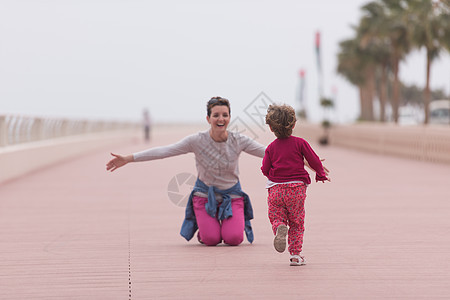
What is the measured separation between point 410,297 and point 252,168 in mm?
16049

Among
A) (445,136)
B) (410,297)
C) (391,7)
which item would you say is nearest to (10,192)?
(410,297)

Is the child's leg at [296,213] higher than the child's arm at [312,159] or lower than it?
lower

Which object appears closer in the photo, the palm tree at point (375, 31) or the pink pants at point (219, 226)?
the pink pants at point (219, 226)

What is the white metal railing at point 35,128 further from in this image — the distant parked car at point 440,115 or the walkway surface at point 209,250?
the distant parked car at point 440,115

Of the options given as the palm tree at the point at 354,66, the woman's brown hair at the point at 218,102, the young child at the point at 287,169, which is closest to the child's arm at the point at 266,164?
the young child at the point at 287,169

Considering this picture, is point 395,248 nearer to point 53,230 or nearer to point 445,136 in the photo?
point 53,230

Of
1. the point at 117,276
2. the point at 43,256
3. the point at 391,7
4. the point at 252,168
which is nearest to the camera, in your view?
the point at 117,276

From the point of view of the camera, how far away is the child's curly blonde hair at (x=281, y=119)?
6.19 m

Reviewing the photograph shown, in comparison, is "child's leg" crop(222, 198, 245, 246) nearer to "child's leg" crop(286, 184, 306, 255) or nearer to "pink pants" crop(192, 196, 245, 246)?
"pink pants" crop(192, 196, 245, 246)

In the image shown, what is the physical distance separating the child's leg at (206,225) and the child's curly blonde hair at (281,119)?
1.77m

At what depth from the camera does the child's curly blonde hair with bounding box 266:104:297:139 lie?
20.3 feet

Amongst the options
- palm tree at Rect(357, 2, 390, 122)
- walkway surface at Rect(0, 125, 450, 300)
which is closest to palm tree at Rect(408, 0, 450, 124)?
palm tree at Rect(357, 2, 390, 122)

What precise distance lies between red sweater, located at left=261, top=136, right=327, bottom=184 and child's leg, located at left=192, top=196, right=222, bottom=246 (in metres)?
1.53

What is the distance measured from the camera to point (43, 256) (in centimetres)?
712
